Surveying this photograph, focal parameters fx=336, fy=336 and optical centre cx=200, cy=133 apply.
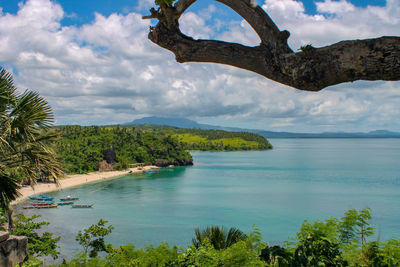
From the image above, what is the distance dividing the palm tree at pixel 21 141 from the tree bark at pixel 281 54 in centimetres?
463

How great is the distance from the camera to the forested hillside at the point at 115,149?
66.9 meters

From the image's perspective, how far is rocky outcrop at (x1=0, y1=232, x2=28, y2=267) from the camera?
4918 mm

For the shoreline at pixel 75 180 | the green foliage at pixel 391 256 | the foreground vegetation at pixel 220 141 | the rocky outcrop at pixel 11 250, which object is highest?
the green foliage at pixel 391 256

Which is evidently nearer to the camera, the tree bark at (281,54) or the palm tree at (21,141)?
the tree bark at (281,54)

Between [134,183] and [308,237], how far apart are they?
53.9 metres

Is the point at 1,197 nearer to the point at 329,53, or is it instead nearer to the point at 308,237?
the point at 308,237

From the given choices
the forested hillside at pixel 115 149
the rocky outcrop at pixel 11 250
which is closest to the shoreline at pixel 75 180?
the forested hillside at pixel 115 149

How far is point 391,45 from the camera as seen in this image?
78.5 inches

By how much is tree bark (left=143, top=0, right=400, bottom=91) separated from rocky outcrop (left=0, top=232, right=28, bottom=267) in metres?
4.05

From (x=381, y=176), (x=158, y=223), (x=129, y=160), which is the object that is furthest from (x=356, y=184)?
(x=129, y=160)

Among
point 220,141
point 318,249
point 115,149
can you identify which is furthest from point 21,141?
point 220,141

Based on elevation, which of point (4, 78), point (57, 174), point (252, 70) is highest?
point (4, 78)

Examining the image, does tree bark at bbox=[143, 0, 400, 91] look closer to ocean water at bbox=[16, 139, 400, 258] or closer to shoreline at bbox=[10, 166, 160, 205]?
ocean water at bbox=[16, 139, 400, 258]

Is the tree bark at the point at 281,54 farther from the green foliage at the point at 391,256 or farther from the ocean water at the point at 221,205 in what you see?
the ocean water at the point at 221,205
